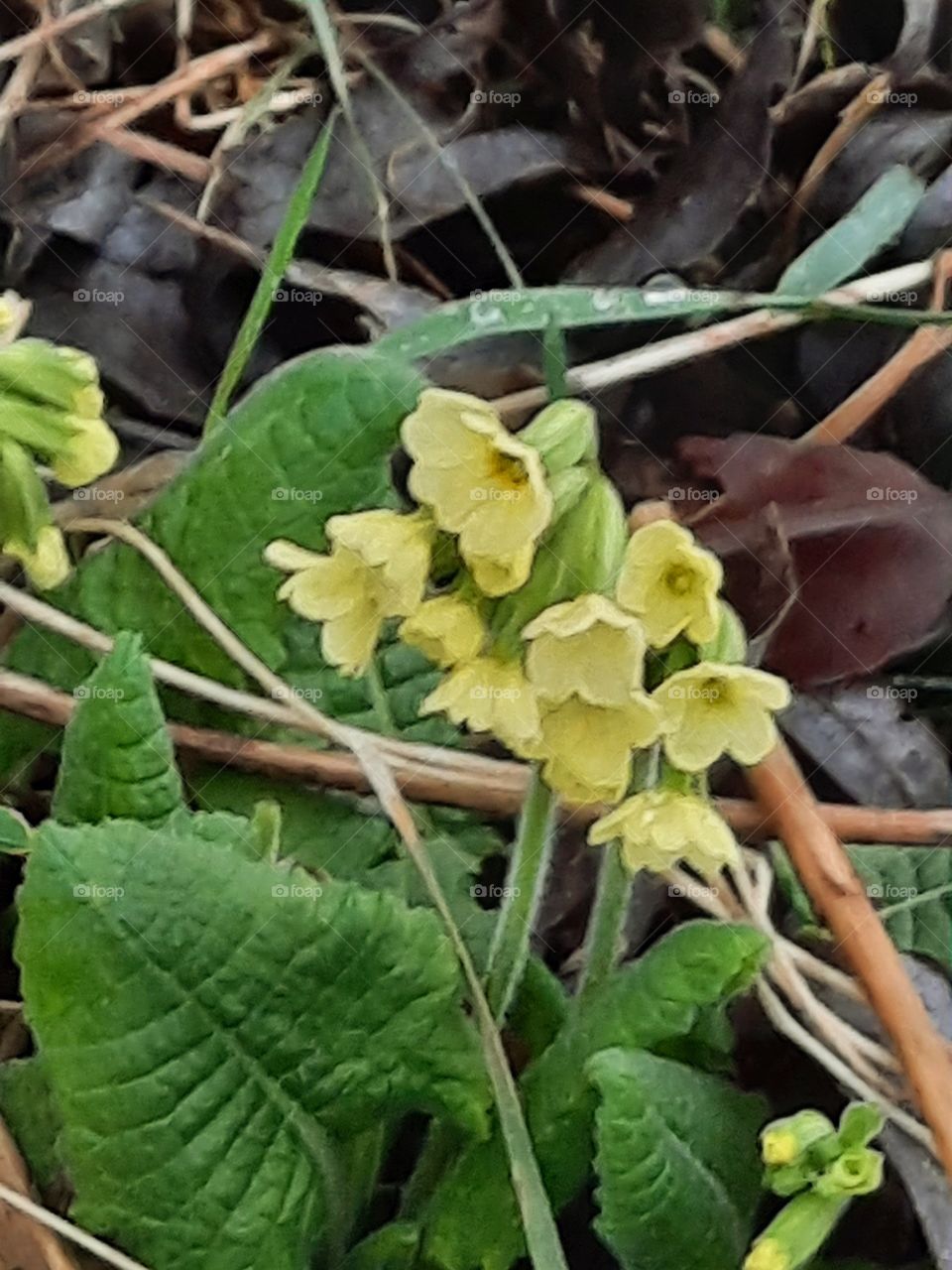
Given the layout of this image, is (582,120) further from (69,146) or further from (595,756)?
(595,756)

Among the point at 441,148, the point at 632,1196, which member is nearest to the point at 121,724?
the point at 632,1196

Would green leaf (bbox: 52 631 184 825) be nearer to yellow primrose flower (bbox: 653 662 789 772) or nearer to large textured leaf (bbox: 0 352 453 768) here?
large textured leaf (bbox: 0 352 453 768)

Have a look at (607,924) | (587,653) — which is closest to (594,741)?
(587,653)

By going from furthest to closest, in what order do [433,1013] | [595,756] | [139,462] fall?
[139,462], [433,1013], [595,756]

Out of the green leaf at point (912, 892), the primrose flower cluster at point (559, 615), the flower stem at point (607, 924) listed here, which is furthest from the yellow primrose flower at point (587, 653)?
the green leaf at point (912, 892)

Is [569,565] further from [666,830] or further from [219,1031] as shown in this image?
[219,1031]

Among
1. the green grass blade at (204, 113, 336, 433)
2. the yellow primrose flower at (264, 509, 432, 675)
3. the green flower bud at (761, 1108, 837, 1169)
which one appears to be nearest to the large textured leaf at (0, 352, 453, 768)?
the green grass blade at (204, 113, 336, 433)
